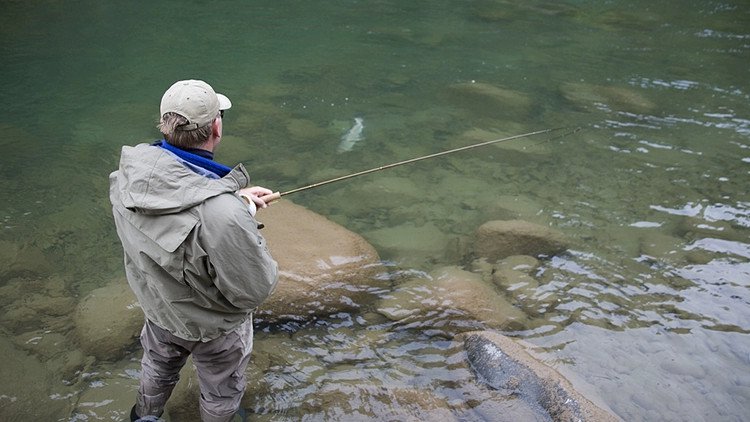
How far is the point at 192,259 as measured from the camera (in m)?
2.61

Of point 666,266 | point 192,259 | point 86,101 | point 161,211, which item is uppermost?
point 161,211

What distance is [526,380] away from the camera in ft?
13.8

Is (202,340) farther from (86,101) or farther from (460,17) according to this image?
(460,17)

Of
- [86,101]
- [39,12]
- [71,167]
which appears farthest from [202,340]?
[39,12]

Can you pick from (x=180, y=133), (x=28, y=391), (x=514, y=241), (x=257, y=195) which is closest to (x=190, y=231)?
(x=180, y=133)

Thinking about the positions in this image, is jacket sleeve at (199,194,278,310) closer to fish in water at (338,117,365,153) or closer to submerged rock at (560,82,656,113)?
fish in water at (338,117,365,153)

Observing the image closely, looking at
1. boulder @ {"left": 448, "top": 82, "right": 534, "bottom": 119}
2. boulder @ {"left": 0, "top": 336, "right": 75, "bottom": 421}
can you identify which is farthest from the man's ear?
boulder @ {"left": 448, "top": 82, "right": 534, "bottom": 119}

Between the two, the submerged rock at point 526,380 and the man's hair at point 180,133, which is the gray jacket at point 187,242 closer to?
the man's hair at point 180,133

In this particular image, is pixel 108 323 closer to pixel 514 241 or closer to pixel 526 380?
pixel 526 380

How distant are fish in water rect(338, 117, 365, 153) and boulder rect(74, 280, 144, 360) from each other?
3918 millimetres

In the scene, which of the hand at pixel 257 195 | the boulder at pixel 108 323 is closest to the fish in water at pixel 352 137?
the boulder at pixel 108 323

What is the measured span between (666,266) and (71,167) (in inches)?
271

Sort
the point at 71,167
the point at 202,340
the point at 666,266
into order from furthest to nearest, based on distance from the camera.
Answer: the point at 71,167 → the point at 666,266 → the point at 202,340

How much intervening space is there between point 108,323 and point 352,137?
4.64m
